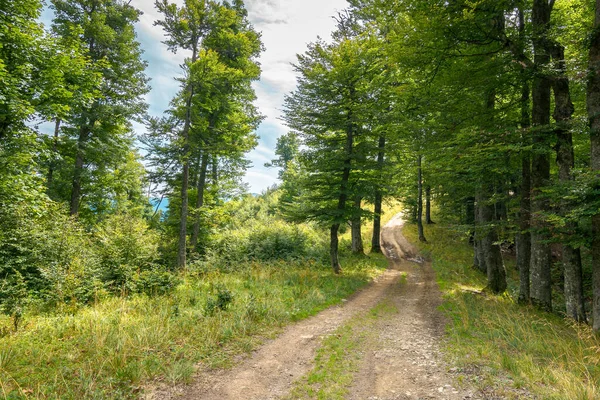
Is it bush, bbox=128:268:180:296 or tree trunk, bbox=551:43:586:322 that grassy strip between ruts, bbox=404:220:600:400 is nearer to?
tree trunk, bbox=551:43:586:322

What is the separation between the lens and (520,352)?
5.58 meters

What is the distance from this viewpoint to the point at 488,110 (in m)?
10.4

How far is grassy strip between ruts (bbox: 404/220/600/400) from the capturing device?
415 centimetres

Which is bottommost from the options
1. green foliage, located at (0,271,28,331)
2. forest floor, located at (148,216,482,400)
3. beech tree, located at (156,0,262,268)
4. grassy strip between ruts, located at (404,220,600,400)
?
forest floor, located at (148,216,482,400)

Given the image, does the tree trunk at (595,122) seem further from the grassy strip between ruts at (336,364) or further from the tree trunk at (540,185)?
the grassy strip between ruts at (336,364)

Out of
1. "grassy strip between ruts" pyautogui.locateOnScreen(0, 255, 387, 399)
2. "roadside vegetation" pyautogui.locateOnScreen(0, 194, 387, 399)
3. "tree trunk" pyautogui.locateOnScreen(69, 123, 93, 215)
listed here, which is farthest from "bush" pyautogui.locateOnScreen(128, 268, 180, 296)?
"tree trunk" pyautogui.locateOnScreen(69, 123, 93, 215)

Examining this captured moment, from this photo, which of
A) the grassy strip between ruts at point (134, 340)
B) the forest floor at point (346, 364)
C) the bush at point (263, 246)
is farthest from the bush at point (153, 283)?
the bush at point (263, 246)

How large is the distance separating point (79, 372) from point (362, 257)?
1753 cm

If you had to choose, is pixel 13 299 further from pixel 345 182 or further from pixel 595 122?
pixel 595 122

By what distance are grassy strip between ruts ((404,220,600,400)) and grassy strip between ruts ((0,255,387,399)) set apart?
442 cm

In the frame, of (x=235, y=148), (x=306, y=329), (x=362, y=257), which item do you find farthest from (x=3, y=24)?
(x=362, y=257)

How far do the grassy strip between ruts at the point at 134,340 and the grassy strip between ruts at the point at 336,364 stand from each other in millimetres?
1593

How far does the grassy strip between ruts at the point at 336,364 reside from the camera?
454 centimetres

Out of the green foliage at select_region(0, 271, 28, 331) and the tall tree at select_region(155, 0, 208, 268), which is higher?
the tall tree at select_region(155, 0, 208, 268)
